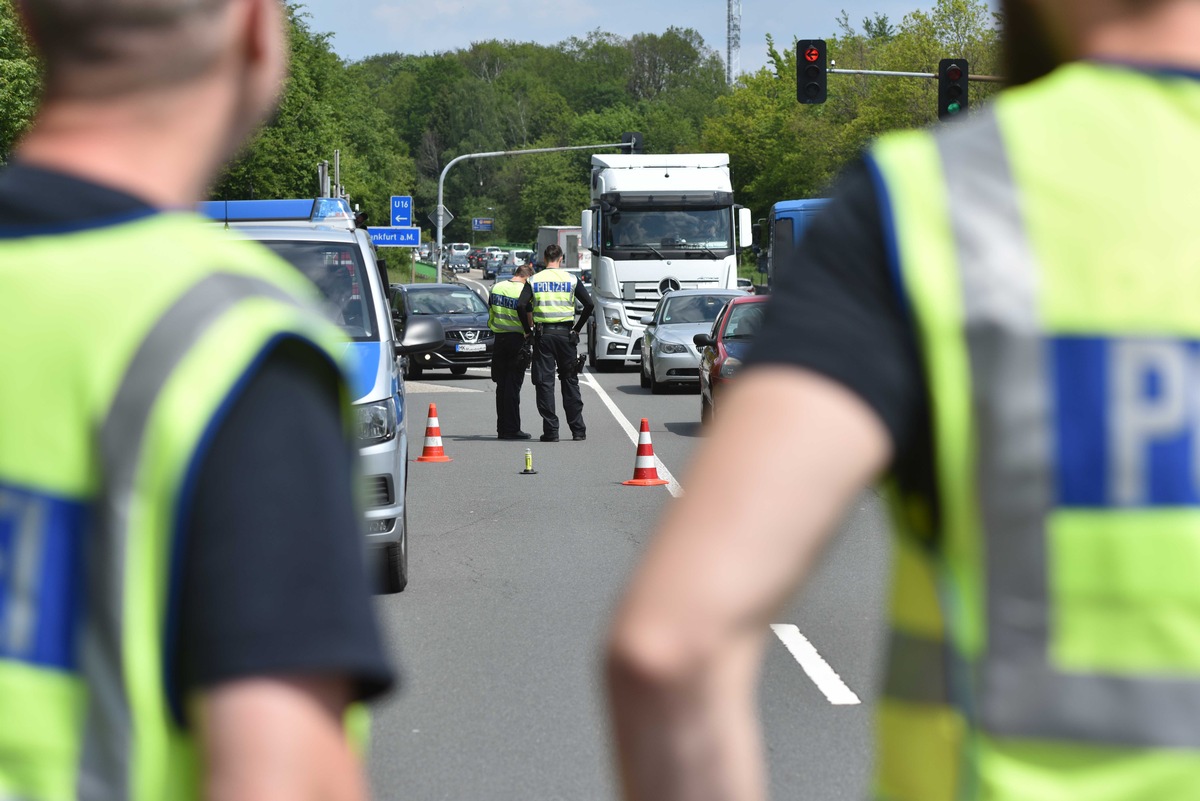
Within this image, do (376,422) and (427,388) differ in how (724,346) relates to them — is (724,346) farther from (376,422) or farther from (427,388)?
(376,422)

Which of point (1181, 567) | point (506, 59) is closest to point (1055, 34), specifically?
point (1181, 567)

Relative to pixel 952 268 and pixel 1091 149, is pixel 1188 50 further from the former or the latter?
pixel 952 268

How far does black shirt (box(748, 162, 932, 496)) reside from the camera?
4.33ft

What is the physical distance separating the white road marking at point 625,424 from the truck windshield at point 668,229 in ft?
8.04

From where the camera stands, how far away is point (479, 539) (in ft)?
35.3

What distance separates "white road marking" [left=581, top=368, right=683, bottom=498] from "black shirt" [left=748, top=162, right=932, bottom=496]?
13.6 ft

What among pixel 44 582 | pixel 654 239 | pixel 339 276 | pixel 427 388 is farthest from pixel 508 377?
pixel 44 582

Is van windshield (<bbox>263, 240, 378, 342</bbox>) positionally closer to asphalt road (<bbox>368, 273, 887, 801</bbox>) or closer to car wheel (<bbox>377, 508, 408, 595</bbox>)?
car wheel (<bbox>377, 508, 408, 595</bbox>)

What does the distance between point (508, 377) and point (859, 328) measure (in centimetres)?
1628

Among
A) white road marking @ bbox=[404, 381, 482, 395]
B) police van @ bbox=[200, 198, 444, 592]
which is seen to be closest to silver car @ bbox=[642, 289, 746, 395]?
white road marking @ bbox=[404, 381, 482, 395]

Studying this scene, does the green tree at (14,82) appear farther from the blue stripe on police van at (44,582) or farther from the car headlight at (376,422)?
the blue stripe on police van at (44,582)

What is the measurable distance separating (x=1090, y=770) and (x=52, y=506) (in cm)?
87

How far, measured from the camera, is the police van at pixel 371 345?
8469 millimetres

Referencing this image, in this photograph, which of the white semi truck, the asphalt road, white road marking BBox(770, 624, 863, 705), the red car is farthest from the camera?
the white semi truck
